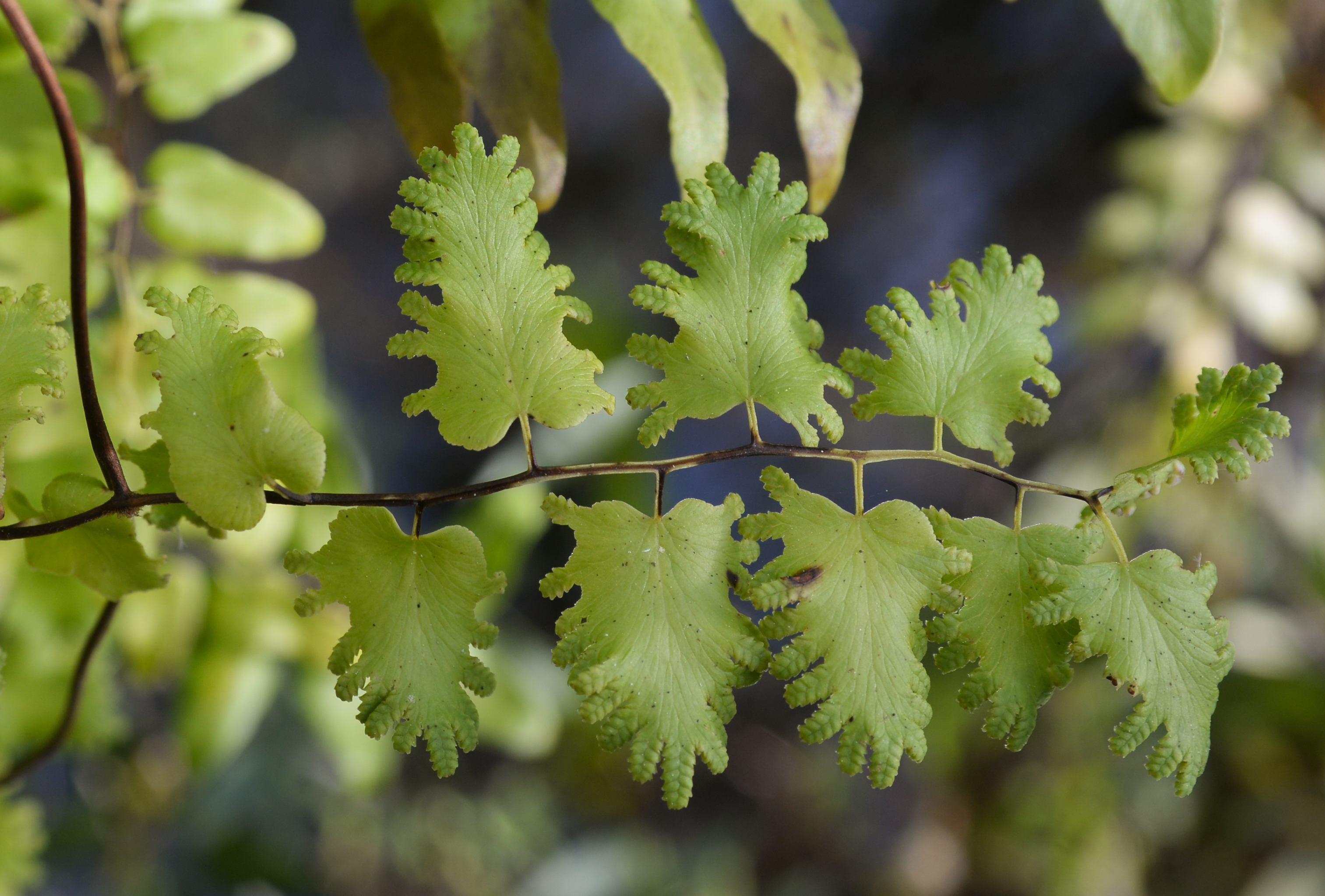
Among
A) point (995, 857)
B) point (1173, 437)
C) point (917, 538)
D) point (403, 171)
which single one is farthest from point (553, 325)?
point (995, 857)

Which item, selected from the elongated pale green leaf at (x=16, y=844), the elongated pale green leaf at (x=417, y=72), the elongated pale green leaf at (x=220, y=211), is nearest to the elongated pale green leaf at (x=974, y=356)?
the elongated pale green leaf at (x=417, y=72)

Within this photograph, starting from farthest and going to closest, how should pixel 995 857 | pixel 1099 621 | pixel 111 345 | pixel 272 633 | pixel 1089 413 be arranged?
pixel 995 857
pixel 1089 413
pixel 272 633
pixel 111 345
pixel 1099 621

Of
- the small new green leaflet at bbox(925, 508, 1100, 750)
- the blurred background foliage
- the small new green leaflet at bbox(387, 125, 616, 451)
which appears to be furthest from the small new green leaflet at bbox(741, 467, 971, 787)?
the blurred background foliage

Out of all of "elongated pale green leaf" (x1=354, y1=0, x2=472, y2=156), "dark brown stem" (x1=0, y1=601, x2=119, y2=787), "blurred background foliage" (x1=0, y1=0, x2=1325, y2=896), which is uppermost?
"elongated pale green leaf" (x1=354, y1=0, x2=472, y2=156)

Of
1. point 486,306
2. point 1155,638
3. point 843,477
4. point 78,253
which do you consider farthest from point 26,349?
point 843,477

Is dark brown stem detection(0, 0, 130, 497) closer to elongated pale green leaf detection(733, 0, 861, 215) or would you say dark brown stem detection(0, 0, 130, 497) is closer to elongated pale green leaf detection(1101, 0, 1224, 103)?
elongated pale green leaf detection(733, 0, 861, 215)

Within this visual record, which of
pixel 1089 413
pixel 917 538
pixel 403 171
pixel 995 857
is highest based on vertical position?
pixel 917 538

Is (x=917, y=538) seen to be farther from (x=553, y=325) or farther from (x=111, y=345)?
(x=111, y=345)
